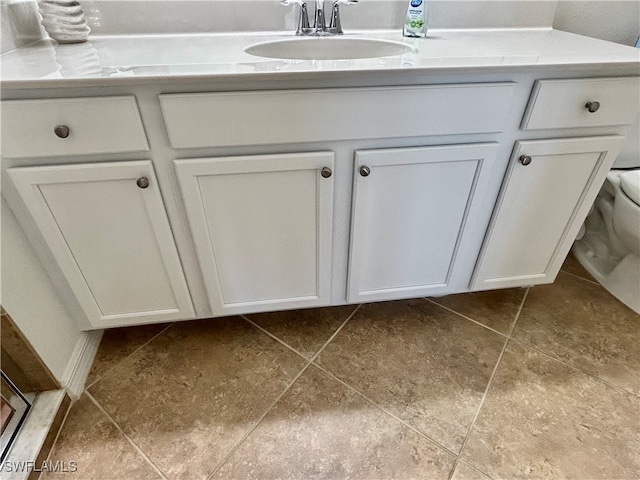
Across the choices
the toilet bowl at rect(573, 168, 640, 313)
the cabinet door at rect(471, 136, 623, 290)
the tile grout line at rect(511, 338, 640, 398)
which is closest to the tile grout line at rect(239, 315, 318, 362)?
the cabinet door at rect(471, 136, 623, 290)

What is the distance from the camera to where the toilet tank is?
1312 mm

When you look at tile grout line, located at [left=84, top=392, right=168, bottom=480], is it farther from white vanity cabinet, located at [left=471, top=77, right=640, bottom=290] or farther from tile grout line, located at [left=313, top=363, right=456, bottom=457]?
white vanity cabinet, located at [left=471, top=77, right=640, bottom=290]

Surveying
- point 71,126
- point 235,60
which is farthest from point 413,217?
point 71,126

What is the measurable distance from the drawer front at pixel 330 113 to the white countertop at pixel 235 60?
4 cm

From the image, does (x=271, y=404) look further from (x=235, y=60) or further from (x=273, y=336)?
(x=235, y=60)

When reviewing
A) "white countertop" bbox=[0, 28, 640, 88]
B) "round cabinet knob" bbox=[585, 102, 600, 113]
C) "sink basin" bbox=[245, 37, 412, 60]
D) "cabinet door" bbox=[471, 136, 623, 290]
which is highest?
"white countertop" bbox=[0, 28, 640, 88]

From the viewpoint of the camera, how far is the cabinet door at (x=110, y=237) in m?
0.83

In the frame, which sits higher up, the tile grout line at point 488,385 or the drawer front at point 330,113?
the drawer front at point 330,113

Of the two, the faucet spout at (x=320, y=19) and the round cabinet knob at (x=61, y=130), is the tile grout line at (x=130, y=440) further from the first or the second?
the faucet spout at (x=320, y=19)

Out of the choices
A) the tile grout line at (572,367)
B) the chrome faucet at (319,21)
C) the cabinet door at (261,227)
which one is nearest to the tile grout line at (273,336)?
the cabinet door at (261,227)

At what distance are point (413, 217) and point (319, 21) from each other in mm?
632

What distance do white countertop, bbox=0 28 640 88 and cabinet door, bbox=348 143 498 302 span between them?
188 millimetres

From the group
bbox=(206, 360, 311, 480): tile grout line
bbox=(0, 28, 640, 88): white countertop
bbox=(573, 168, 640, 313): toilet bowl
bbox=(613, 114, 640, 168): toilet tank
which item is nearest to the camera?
bbox=(0, 28, 640, 88): white countertop

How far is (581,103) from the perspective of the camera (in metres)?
0.89
